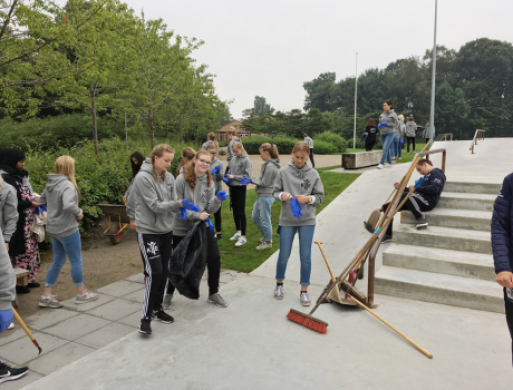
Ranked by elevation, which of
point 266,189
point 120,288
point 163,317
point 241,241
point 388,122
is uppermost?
point 388,122

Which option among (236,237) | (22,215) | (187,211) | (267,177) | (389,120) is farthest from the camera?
(389,120)

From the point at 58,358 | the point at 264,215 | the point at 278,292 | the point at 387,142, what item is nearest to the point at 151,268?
the point at 58,358

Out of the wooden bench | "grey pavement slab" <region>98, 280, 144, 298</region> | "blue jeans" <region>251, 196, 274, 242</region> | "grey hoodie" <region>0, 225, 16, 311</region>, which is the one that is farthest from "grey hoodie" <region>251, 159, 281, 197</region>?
the wooden bench

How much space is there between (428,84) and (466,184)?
60438mm

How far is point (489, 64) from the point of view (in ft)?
195

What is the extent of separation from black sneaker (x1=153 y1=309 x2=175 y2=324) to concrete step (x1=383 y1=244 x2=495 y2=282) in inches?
110

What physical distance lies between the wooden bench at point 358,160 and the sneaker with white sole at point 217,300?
8.34m

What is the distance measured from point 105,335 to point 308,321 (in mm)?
2012

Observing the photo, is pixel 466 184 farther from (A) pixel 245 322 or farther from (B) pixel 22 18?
(B) pixel 22 18

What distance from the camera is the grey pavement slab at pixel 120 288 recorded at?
478 cm

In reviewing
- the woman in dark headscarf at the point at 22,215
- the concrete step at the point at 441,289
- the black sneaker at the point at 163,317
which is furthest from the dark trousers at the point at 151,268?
the concrete step at the point at 441,289

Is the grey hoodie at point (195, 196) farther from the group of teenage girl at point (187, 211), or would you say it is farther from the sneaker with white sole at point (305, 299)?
the sneaker with white sole at point (305, 299)

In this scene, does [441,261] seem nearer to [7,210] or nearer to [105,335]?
[105,335]

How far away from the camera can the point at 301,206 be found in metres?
4.23
